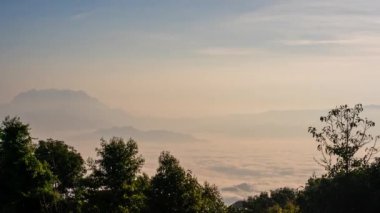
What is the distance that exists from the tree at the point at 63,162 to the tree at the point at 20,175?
41.8 ft

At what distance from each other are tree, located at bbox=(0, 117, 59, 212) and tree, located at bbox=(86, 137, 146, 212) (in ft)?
16.5

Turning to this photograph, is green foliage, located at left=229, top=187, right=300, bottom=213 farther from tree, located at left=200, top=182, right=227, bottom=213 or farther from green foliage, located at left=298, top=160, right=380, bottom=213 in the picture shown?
green foliage, located at left=298, top=160, right=380, bottom=213

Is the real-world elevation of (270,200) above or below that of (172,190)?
above

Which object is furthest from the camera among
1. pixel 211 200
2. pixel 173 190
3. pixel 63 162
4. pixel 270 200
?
pixel 270 200

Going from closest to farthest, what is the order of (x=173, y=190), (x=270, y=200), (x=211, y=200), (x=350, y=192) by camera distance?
(x=350, y=192)
(x=173, y=190)
(x=211, y=200)
(x=270, y=200)

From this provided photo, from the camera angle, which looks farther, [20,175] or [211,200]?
[211,200]

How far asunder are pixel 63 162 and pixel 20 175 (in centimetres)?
1489

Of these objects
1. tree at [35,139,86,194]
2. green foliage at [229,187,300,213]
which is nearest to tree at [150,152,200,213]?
tree at [35,139,86,194]

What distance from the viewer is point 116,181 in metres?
50.8

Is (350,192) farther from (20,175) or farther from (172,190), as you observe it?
(20,175)

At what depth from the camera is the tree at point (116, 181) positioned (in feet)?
166

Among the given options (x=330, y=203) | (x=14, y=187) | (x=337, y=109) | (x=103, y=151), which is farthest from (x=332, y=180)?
(x=14, y=187)

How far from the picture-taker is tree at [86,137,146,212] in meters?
50.6

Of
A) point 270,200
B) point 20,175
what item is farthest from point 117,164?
point 270,200
